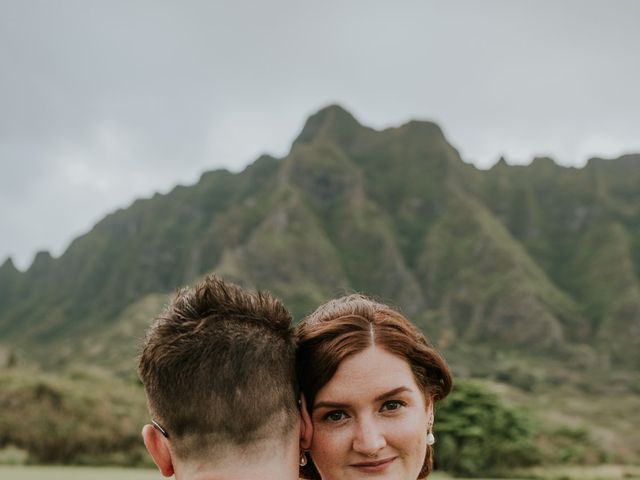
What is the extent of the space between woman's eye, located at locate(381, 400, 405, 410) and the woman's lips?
192 mm

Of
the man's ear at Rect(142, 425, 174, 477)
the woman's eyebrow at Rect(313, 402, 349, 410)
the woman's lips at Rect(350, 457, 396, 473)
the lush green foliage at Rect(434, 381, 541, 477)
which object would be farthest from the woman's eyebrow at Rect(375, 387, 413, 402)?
the lush green foliage at Rect(434, 381, 541, 477)

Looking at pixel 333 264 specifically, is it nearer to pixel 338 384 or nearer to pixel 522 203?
pixel 522 203

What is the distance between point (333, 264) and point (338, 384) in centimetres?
12364

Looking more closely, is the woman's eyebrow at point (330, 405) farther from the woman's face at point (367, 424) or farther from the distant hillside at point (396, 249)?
the distant hillside at point (396, 249)

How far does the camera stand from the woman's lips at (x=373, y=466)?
243cm

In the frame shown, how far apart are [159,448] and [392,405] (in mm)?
953

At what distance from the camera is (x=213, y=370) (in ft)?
5.94

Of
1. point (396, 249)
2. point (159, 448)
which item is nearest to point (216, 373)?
point (159, 448)

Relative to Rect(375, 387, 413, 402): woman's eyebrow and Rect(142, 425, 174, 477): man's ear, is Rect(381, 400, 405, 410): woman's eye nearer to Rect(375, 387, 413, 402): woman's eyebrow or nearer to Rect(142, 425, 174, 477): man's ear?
Rect(375, 387, 413, 402): woman's eyebrow

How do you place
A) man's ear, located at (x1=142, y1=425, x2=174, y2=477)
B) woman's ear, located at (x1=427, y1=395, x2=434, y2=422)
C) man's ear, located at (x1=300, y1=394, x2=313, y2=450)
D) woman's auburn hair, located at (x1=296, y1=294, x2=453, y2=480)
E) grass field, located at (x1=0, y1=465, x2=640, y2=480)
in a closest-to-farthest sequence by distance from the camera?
man's ear, located at (x1=142, y1=425, x2=174, y2=477), man's ear, located at (x1=300, y1=394, x2=313, y2=450), woman's auburn hair, located at (x1=296, y1=294, x2=453, y2=480), woman's ear, located at (x1=427, y1=395, x2=434, y2=422), grass field, located at (x1=0, y1=465, x2=640, y2=480)

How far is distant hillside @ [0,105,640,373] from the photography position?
109938 mm

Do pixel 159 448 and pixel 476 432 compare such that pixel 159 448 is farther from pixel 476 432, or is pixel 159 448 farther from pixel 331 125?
pixel 331 125

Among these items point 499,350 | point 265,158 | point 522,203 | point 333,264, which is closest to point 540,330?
point 499,350

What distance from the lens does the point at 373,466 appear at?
8.00ft
